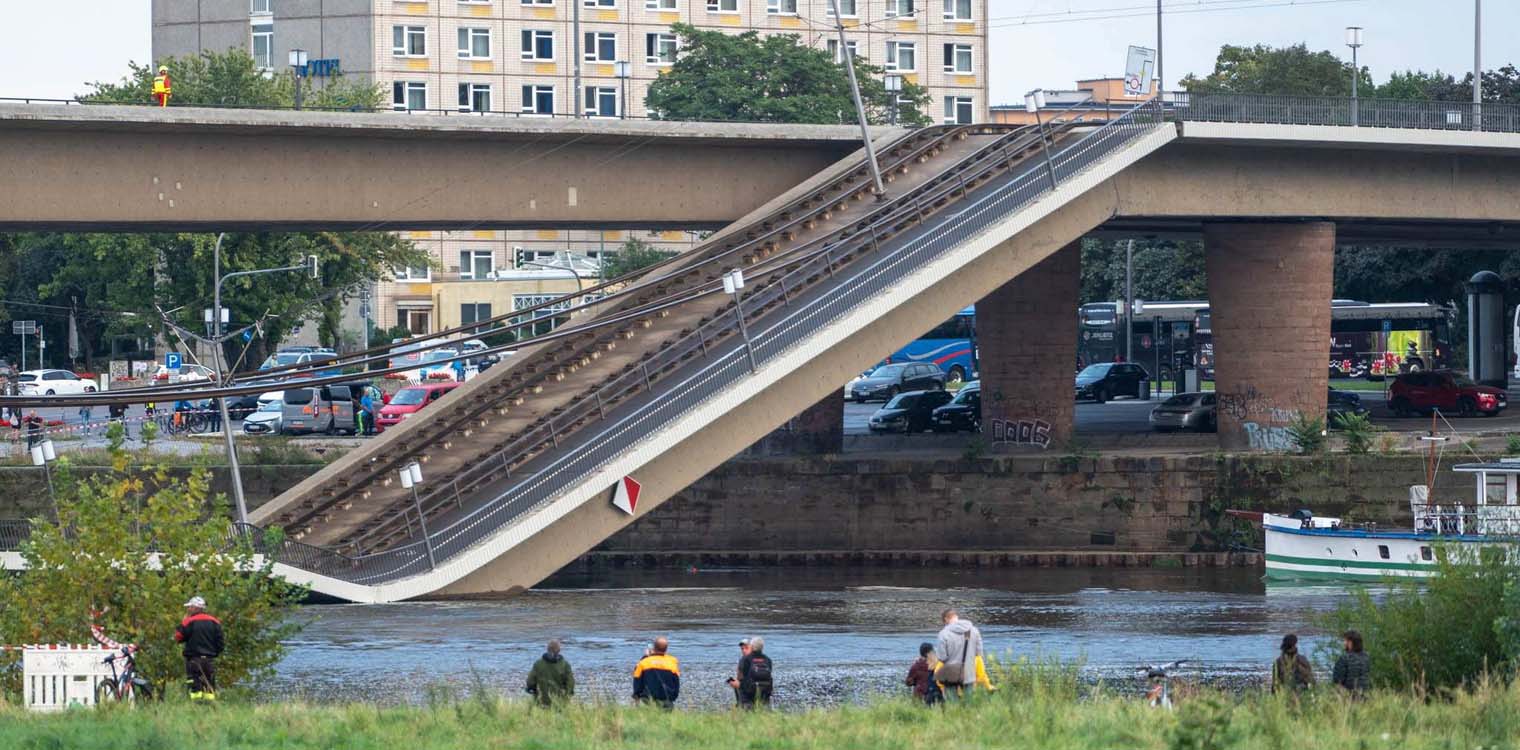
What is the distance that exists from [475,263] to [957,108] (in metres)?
28.6

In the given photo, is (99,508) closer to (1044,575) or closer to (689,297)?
(689,297)

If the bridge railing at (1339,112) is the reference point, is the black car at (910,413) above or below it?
below

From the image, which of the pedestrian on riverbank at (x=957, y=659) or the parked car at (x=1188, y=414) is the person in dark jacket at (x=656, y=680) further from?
the parked car at (x=1188, y=414)

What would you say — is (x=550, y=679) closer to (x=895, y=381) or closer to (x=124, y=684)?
(x=124, y=684)

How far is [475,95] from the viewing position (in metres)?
116

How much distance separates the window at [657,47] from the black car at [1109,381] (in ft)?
149

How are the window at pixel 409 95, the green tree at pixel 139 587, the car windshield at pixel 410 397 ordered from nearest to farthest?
the green tree at pixel 139 587 < the car windshield at pixel 410 397 < the window at pixel 409 95

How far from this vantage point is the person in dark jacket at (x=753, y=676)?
25.1m

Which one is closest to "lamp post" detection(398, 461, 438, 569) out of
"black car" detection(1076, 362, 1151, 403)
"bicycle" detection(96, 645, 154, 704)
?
"bicycle" detection(96, 645, 154, 704)

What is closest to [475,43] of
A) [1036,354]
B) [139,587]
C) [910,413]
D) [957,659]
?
[910,413]

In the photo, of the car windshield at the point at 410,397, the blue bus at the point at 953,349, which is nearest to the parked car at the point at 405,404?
the car windshield at the point at 410,397

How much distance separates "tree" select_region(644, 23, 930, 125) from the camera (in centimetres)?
10156

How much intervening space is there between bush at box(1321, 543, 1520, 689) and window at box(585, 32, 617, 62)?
306ft

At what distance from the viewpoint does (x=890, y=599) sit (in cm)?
4284
